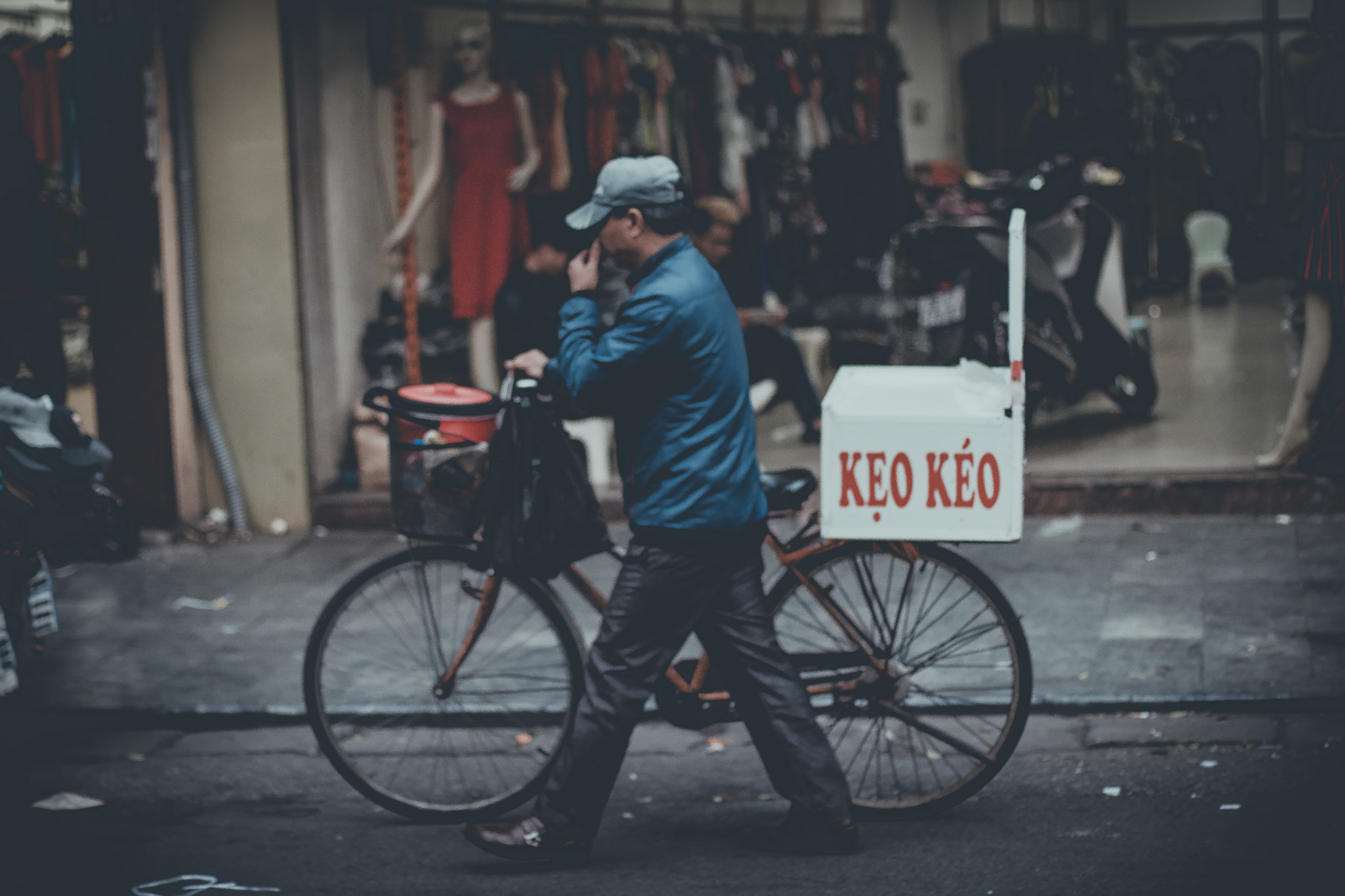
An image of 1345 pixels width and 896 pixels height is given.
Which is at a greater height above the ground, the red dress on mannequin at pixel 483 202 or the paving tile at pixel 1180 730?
the red dress on mannequin at pixel 483 202

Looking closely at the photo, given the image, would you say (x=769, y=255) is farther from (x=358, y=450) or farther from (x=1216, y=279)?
(x=1216, y=279)

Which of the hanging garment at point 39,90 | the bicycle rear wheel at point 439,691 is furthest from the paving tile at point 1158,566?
the hanging garment at point 39,90

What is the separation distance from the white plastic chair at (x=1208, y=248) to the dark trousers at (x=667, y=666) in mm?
13224

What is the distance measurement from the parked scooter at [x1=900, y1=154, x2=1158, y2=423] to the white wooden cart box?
4.65m

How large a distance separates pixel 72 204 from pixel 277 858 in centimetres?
673

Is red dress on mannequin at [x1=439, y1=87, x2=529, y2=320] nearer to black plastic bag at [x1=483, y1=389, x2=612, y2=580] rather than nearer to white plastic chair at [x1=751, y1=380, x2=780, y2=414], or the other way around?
white plastic chair at [x1=751, y1=380, x2=780, y2=414]

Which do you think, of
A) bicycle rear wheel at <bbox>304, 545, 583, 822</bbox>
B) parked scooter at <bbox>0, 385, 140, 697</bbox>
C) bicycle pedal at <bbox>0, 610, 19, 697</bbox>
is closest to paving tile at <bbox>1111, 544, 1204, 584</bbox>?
bicycle rear wheel at <bbox>304, 545, 583, 822</bbox>

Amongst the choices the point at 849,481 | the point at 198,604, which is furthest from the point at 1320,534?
the point at 198,604

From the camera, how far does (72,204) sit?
34.6 feet

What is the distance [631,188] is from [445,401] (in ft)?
2.97

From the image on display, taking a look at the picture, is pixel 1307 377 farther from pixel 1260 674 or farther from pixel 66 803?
pixel 66 803

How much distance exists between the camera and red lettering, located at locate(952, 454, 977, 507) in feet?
15.3

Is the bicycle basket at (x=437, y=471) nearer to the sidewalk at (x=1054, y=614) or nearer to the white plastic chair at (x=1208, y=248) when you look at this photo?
the sidewalk at (x=1054, y=614)

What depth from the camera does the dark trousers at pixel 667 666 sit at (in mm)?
4645
